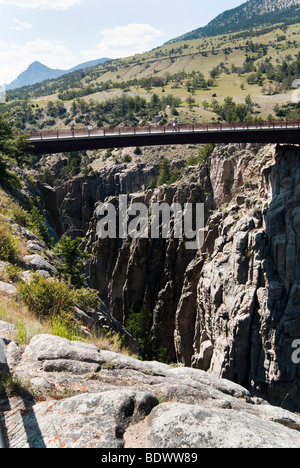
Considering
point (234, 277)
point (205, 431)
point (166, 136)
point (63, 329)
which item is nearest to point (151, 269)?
point (234, 277)

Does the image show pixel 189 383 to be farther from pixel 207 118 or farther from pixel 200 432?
pixel 207 118

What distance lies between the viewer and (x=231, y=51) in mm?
191750

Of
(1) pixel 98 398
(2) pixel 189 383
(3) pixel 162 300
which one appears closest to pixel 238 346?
(3) pixel 162 300

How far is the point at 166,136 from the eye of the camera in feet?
107

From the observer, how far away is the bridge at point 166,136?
31.3 metres

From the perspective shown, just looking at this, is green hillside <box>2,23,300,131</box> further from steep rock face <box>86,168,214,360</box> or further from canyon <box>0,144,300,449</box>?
steep rock face <box>86,168,214,360</box>

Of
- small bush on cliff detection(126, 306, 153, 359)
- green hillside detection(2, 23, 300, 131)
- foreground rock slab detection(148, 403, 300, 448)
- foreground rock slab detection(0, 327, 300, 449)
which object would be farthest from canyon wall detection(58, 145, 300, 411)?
green hillside detection(2, 23, 300, 131)

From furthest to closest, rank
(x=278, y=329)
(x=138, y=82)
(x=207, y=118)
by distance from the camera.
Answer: (x=138, y=82)
(x=207, y=118)
(x=278, y=329)

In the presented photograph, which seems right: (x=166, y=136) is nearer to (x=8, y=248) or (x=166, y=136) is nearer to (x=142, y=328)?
(x=142, y=328)

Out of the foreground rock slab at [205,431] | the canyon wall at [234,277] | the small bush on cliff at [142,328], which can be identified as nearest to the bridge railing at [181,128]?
the canyon wall at [234,277]

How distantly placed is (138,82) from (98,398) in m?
175

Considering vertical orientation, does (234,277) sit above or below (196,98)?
below

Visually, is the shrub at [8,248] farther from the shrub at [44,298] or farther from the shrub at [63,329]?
the shrub at [63,329]

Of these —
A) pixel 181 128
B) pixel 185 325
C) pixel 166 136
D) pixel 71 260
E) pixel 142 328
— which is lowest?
pixel 142 328
